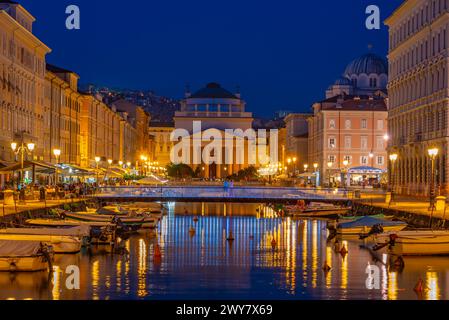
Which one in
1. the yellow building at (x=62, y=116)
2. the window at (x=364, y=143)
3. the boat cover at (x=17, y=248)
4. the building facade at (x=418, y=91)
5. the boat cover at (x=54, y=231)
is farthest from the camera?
the window at (x=364, y=143)

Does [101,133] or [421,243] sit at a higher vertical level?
[101,133]

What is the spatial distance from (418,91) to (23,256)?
6013 cm

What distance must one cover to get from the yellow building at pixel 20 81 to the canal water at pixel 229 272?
25681 mm

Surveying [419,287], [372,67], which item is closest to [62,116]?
[419,287]

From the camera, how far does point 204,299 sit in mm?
31625

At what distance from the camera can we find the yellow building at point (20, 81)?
78.1 m

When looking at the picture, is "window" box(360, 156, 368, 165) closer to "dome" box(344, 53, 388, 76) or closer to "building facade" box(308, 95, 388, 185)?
"building facade" box(308, 95, 388, 185)

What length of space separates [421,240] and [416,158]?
47112 mm

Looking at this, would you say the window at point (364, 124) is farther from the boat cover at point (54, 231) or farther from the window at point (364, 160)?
the boat cover at point (54, 231)

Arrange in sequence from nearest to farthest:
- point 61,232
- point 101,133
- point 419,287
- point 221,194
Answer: point 419,287, point 61,232, point 221,194, point 101,133

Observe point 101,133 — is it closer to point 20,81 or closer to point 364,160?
point 364,160

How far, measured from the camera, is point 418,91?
90.3 metres

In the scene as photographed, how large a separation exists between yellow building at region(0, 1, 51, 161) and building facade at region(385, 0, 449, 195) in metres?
34.3

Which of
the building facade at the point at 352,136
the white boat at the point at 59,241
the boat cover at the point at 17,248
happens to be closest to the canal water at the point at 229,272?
the white boat at the point at 59,241
